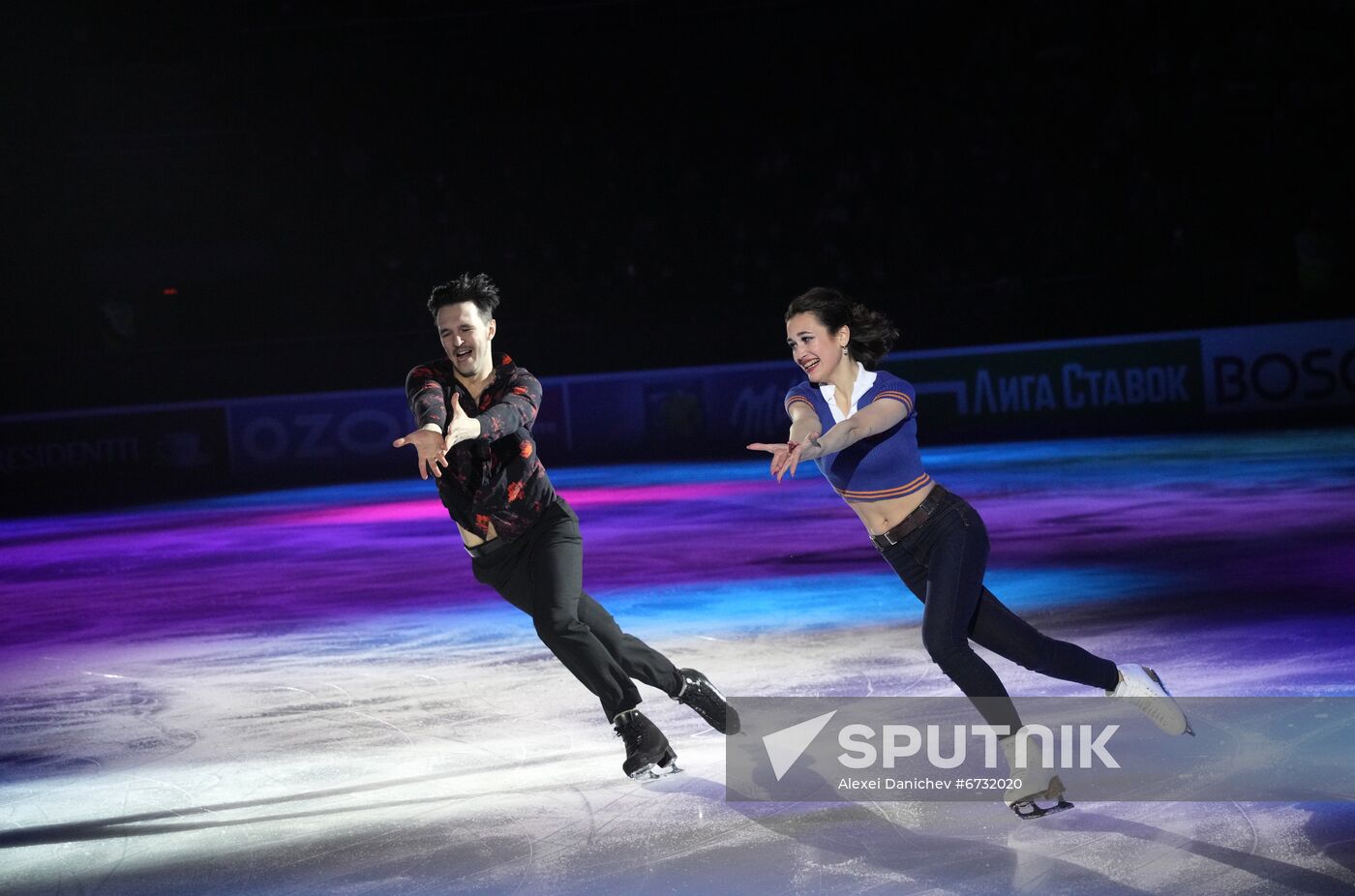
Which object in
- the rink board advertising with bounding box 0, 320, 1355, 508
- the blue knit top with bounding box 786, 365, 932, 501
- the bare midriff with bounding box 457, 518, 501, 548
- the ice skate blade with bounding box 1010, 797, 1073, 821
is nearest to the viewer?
the ice skate blade with bounding box 1010, 797, 1073, 821

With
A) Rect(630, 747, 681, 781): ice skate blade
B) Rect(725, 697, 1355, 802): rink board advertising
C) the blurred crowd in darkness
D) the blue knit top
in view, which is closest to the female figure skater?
the blue knit top

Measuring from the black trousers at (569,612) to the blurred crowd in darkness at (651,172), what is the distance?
14892 millimetres

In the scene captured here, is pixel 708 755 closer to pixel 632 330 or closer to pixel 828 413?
pixel 828 413

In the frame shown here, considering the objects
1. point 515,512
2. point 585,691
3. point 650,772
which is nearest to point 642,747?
point 650,772

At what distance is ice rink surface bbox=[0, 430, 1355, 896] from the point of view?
4391 mm

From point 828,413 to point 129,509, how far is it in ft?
45.0

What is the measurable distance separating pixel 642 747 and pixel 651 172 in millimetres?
19708

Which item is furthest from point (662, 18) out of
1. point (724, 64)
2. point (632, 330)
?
point (632, 330)

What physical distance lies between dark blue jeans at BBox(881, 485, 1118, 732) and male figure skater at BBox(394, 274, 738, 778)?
111 cm

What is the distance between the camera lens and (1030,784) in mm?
4590

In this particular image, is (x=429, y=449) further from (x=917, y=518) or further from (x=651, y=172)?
(x=651, y=172)

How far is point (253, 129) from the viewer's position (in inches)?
949

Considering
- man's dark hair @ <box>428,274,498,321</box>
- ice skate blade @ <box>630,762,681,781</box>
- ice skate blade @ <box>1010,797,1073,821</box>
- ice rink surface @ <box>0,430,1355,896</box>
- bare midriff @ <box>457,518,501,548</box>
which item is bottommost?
ice rink surface @ <box>0,430,1355,896</box>

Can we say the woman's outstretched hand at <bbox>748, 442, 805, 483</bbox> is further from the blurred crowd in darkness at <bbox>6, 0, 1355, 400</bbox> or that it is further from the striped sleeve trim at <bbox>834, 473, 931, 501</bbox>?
the blurred crowd in darkness at <bbox>6, 0, 1355, 400</bbox>
